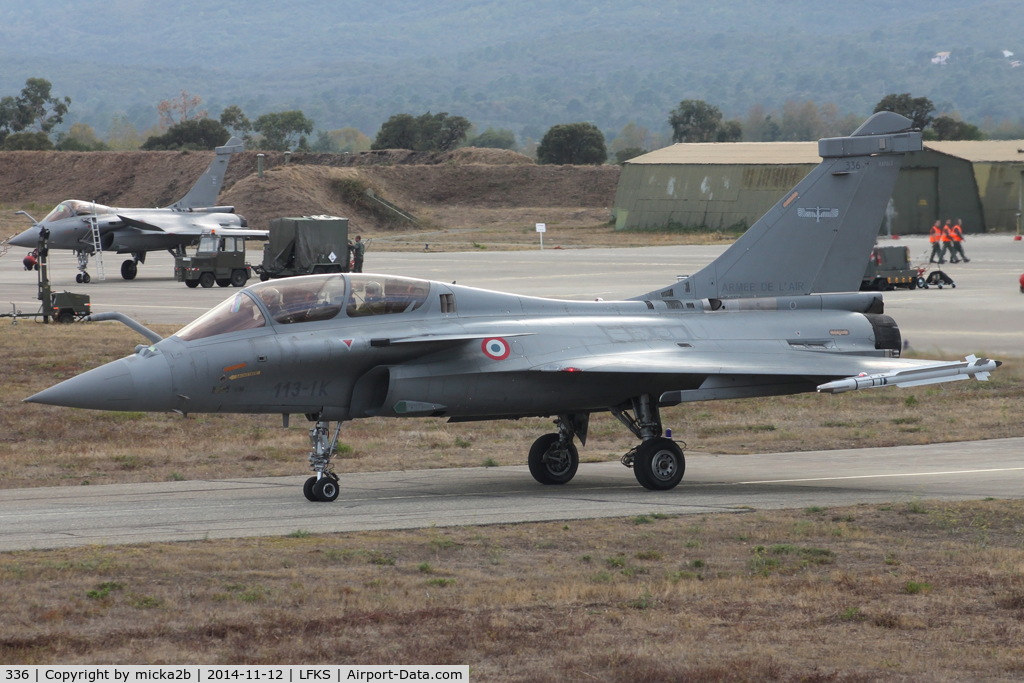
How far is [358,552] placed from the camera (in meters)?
10.6

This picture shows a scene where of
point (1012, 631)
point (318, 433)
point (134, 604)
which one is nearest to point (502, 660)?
point (134, 604)

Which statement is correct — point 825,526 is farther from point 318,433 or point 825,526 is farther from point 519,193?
point 519,193

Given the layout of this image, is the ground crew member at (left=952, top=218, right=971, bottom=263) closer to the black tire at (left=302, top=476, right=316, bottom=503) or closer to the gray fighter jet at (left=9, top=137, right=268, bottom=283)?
the gray fighter jet at (left=9, top=137, right=268, bottom=283)

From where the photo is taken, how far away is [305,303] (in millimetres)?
13617

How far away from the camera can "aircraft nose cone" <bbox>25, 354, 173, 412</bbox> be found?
41.2ft

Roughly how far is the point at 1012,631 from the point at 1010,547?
3042mm

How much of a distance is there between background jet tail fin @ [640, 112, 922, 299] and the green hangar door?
6093 centimetres

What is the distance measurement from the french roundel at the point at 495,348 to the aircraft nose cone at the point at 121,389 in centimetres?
378

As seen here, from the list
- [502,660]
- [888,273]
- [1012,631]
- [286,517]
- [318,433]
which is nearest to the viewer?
[502,660]

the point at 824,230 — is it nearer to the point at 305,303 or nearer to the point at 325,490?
the point at 305,303

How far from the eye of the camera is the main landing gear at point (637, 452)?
1478 cm

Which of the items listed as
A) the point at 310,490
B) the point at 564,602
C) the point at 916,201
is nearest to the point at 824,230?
the point at 310,490

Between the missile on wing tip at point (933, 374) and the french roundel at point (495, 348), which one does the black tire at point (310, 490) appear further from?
the missile on wing tip at point (933, 374)

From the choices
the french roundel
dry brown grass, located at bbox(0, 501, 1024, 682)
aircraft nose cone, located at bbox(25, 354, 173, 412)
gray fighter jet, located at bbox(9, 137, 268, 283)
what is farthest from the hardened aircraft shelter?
dry brown grass, located at bbox(0, 501, 1024, 682)
